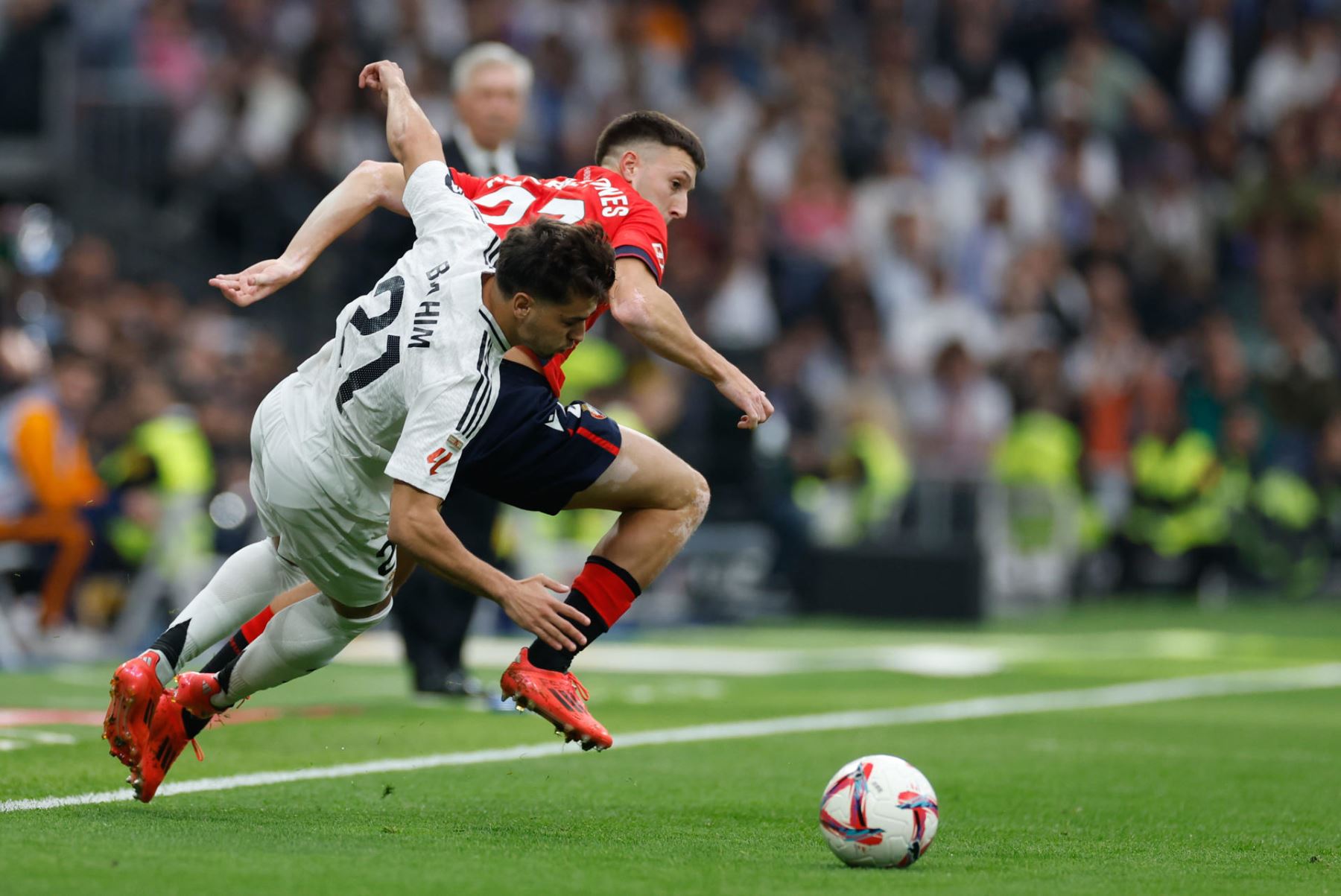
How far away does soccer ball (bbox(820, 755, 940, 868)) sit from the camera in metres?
5.21

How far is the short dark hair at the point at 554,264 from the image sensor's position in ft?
17.9

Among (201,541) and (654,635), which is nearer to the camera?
(201,541)

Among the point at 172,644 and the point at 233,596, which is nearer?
the point at 172,644

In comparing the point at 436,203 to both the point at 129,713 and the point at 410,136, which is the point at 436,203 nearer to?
the point at 410,136

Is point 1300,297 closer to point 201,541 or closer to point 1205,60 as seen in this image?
point 1205,60

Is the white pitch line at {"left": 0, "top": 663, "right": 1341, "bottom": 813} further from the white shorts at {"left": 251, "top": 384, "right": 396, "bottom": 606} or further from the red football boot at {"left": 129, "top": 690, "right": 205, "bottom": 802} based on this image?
the white shorts at {"left": 251, "top": 384, "right": 396, "bottom": 606}

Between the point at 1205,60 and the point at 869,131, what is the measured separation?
4.67 meters

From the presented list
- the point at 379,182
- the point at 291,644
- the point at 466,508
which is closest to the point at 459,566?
the point at 291,644

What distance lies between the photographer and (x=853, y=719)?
9.30 m

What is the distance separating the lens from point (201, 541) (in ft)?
44.1

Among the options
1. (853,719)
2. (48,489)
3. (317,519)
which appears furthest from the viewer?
(48,489)

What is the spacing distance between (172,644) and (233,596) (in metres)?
0.26

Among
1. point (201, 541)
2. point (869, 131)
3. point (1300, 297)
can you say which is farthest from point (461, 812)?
point (1300, 297)

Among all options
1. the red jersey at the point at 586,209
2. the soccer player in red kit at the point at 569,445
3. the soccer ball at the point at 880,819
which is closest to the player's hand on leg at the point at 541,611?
the soccer player in red kit at the point at 569,445
